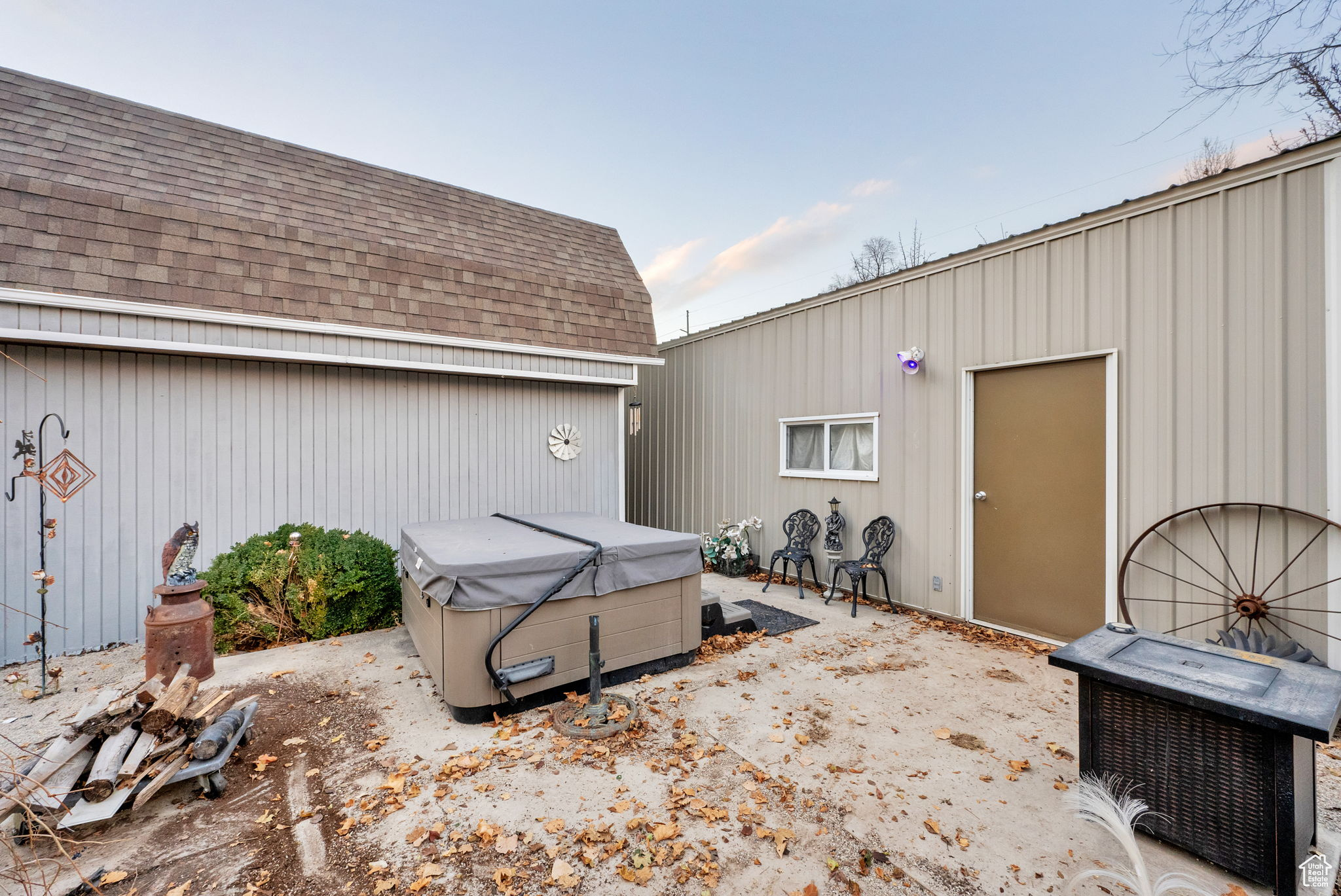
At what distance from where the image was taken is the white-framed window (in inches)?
207

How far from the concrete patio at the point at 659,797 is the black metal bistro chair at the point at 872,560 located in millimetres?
1307

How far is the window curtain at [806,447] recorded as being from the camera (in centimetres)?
576

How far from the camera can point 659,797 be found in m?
2.19

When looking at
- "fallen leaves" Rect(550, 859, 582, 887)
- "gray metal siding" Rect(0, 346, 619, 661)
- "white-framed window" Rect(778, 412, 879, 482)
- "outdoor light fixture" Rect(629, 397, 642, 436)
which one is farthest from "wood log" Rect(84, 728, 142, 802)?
"outdoor light fixture" Rect(629, 397, 642, 436)

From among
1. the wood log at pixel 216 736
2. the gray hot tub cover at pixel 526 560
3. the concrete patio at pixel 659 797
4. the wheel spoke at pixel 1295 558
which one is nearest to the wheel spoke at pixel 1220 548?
the wheel spoke at pixel 1295 558

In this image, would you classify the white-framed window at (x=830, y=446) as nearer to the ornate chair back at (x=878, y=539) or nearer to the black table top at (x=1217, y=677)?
the ornate chair back at (x=878, y=539)

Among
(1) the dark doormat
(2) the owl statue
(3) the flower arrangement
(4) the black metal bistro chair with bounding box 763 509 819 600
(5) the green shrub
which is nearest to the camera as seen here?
(2) the owl statue

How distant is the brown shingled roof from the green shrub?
6.30ft

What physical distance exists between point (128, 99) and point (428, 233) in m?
2.48

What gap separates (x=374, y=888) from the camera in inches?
67.7

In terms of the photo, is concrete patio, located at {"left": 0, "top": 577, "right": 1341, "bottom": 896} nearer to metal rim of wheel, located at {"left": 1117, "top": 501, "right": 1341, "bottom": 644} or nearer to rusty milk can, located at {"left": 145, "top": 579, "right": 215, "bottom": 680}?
rusty milk can, located at {"left": 145, "top": 579, "right": 215, "bottom": 680}

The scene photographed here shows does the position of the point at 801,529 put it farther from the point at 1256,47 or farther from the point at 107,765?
the point at 107,765

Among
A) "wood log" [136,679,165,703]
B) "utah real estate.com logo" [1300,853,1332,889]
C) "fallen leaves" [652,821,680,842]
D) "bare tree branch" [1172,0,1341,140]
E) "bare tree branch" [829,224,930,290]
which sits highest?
"bare tree branch" [829,224,930,290]

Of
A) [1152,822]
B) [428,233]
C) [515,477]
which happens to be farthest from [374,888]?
[428,233]
